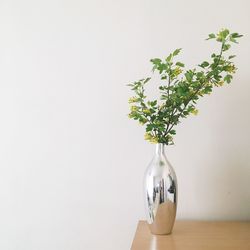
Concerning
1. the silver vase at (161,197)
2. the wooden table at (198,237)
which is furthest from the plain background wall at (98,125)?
the silver vase at (161,197)

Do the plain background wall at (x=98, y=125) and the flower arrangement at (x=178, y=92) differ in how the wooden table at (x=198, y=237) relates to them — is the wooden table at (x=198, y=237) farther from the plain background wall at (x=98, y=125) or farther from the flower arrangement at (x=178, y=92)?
the flower arrangement at (x=178, y=92)

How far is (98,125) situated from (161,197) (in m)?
0.42

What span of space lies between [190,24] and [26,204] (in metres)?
1.01

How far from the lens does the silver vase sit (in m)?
1.14

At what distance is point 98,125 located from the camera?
1.40 meters

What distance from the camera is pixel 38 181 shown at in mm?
1419

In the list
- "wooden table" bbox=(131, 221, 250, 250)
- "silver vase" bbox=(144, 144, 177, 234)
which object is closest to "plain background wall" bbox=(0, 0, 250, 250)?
"wooden table" bbox=(131, 221, 250, 250)

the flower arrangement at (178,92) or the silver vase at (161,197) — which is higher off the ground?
the flower arrangement at (178,92)

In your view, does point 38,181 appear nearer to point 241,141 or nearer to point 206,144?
point 206,144

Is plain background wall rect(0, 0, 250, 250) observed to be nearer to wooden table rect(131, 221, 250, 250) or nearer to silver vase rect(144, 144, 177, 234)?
wooden table rect(131, 221, 250, 250)

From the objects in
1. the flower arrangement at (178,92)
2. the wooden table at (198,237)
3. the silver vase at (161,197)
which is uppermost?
the flower arrangement at (178,92)

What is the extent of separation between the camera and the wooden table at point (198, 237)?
1051mm

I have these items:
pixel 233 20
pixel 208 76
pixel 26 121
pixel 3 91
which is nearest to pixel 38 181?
pixel 26 121

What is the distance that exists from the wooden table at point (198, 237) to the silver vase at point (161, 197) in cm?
4
